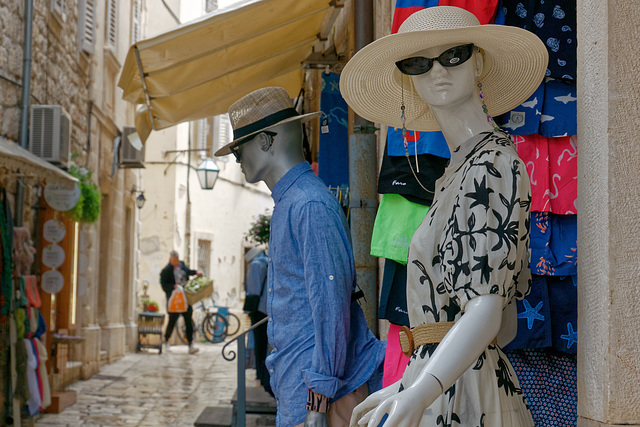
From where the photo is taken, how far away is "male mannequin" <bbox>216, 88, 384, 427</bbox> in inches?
91.3

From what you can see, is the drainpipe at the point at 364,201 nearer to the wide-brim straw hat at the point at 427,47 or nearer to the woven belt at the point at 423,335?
the wide-brim straw hat at the point at 427,47

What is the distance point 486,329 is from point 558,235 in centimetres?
81

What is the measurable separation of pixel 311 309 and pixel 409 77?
2.56 ft

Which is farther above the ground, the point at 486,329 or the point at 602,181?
the point at 602,181

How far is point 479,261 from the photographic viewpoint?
153 centimetres

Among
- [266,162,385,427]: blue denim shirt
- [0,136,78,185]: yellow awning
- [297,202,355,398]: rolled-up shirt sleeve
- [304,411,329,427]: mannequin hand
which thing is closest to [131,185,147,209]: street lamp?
[0,136,78,185]: yellow awning

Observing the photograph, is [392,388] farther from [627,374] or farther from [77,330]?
[77,330]

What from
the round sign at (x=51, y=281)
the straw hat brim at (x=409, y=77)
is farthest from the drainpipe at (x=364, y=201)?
→ the round sign at (x=51, y=281)

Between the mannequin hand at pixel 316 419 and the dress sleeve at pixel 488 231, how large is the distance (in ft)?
2.80

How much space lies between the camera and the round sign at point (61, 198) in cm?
807

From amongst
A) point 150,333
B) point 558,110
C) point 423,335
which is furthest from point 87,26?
point 423,335

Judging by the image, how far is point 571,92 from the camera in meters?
2.22

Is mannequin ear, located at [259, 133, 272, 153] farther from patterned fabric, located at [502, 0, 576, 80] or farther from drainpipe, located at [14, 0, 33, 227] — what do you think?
drainpipe, located at [14, 0, 33, 227]

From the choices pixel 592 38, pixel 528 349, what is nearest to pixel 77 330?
pixel 528 349
